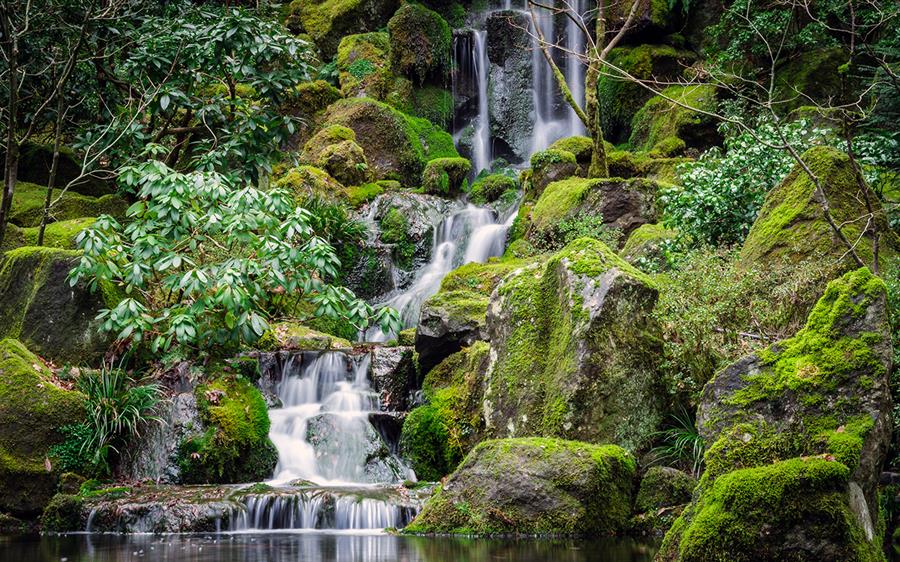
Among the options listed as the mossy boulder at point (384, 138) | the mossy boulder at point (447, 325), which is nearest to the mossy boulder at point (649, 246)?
the mossy boulder at point (447, 325)

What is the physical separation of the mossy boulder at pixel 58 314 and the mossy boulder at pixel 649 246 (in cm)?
688

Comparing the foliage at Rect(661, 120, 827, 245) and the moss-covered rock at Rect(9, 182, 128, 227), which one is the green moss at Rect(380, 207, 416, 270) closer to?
the moss-covered rock at Rect(9, 182, 128, 227)

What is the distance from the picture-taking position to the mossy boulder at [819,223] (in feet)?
28.2

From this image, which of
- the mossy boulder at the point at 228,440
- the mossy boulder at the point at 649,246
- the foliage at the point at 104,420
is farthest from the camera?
the mossy boulder at the point at 649,246

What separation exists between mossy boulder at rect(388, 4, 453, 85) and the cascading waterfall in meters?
15.1

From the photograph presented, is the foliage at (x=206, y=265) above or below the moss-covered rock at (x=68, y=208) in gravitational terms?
below

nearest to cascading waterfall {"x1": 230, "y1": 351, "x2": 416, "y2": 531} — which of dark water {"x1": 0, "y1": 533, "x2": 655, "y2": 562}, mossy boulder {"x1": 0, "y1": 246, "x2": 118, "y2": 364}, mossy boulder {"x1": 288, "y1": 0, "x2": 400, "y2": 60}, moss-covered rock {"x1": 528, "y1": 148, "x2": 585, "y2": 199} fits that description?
dark water {"x1": 0, "y1": 533, "x2": 655, "y2": 562}

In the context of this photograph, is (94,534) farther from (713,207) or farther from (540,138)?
(540,138)

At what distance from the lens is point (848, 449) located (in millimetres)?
4980

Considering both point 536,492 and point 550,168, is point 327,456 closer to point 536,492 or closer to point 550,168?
point 536,492

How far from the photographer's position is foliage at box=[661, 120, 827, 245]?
11.0 m

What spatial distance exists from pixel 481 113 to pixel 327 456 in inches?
660

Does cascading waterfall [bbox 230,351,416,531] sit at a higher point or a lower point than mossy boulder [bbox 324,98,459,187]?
lower

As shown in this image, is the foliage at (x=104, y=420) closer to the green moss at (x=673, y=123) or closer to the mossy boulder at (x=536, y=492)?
the mossy boulder at (x=536, y=492)
